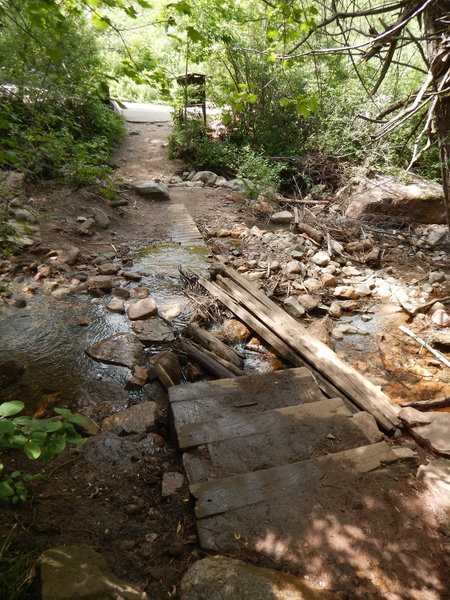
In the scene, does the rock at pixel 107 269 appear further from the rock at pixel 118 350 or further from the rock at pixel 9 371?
the rock at pixel 9 371

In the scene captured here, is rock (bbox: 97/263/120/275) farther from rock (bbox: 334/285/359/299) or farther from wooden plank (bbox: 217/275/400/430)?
rock (bbox: 334/285/359/299)

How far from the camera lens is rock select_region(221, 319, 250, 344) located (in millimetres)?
4270

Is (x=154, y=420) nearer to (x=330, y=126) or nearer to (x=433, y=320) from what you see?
(x=433, y=320)

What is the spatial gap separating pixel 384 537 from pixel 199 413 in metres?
1.41

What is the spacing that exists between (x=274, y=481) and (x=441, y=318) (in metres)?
3.83

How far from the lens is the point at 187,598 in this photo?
1444 millimetres

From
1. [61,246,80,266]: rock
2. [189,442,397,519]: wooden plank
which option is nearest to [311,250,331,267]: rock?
[189,442,397,519]: wooden plank

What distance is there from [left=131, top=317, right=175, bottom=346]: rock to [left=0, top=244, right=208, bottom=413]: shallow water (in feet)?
0.49

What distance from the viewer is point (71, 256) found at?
540cm

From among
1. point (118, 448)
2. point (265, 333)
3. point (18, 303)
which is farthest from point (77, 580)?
point (18, 303)

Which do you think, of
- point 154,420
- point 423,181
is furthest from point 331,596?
point 423,181

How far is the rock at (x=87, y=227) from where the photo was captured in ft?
20.4

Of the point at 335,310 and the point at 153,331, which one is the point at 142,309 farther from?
the point at 335,310

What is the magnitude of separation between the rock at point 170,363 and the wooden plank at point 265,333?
3.86 feet
